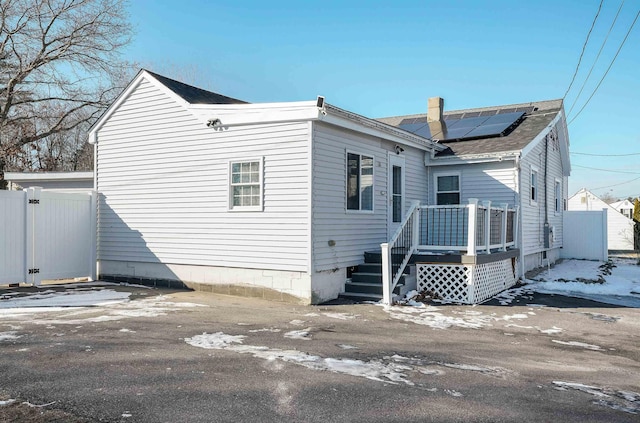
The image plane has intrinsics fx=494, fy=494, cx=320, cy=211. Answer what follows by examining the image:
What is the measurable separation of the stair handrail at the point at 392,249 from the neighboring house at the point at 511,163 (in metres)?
3.58

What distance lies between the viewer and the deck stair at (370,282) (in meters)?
10.2

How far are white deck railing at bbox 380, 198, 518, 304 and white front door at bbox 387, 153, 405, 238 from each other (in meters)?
0.75

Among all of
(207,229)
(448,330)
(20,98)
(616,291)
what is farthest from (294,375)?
(20,98)

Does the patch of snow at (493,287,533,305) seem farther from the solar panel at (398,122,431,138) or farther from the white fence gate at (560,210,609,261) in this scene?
the white fence gate at (560,210,609,261)

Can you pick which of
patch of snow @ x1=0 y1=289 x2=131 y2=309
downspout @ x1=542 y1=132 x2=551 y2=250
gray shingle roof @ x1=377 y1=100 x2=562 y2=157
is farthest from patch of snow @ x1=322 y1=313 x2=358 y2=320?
downspout @ x1=542 y1=132 x2=551 y2=250

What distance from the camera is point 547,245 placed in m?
16.8

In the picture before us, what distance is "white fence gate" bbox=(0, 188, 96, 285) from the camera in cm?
1100

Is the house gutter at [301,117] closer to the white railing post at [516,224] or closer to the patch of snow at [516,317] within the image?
the white railing post at [516,224]

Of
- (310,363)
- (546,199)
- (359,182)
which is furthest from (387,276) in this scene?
(546,199)

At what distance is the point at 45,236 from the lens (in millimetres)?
11711

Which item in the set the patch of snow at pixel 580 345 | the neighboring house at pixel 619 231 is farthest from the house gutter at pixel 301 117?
the neighboring house at pixel 619 231

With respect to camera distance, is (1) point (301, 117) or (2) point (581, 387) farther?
(1) point (301, 117)

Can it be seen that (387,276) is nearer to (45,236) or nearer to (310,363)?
(310,363)

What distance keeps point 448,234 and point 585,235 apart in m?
10.5
